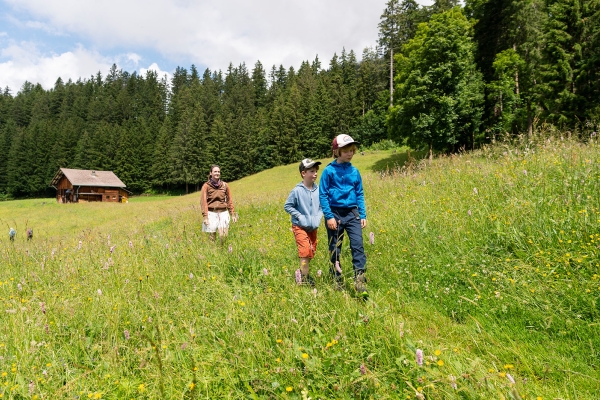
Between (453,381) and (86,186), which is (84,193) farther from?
(453,381)

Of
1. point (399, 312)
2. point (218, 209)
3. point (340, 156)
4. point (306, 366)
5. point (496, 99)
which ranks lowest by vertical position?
Answer: point (399, 312)

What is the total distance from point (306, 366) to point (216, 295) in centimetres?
164

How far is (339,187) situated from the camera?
441 cm

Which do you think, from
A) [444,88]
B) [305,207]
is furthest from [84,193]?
[305,207]

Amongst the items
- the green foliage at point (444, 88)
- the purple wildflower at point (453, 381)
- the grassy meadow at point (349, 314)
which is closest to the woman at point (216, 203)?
the grassy meadow at point (349, 314)

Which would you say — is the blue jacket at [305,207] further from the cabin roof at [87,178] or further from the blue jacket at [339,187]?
the cabin roof at [87,178]

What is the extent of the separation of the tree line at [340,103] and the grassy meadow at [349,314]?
159 inches

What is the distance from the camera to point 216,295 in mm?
3578

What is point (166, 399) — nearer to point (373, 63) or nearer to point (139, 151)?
point (373, 63)

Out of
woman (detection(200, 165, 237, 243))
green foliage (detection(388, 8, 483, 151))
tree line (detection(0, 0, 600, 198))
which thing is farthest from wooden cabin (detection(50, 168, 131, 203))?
woman (detection(200, 165, 237, 243))

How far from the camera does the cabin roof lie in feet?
178

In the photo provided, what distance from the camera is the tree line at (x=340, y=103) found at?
20372mm

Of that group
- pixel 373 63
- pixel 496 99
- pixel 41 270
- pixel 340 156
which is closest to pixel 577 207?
pixel 340 156

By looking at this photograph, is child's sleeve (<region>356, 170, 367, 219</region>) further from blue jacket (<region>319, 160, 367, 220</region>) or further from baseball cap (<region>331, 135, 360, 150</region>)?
baseball cap (<region>331, 135, 360, 150</region>)
